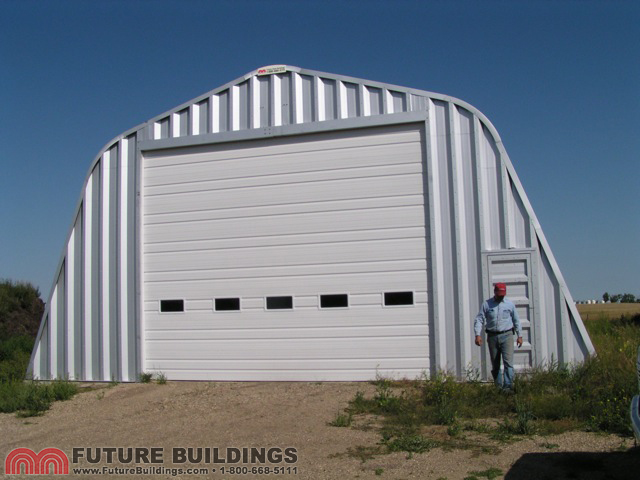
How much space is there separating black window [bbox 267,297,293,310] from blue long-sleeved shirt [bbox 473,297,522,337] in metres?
3.60

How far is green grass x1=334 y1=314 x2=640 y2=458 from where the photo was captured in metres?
7.54

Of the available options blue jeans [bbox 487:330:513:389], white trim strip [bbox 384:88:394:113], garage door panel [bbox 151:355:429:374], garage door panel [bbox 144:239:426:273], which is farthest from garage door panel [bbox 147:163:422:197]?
blue jeans [bbox 487:330:513:389]

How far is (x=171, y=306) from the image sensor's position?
12219mm

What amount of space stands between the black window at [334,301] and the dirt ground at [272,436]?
1.36m

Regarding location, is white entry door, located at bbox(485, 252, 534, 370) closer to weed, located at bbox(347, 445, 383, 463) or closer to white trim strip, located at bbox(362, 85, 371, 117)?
white trim strip, located at bbox(362, 85, 371, 117)

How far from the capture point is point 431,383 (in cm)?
991

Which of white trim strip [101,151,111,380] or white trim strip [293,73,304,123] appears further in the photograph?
white trim strip [101,151,111,380]

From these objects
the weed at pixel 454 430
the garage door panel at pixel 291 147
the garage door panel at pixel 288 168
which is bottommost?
the weed at pixel 454 430

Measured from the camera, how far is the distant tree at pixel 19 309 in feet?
64.3

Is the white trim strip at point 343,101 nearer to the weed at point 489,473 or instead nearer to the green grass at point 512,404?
the green grass at point 512,404

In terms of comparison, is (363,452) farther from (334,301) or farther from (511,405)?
(334,301)

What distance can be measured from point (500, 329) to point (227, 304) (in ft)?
16.5

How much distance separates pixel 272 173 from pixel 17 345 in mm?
9087

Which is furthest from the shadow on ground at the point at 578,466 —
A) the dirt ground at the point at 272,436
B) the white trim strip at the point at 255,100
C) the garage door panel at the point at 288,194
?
the white trim strip at the point at 255,100
